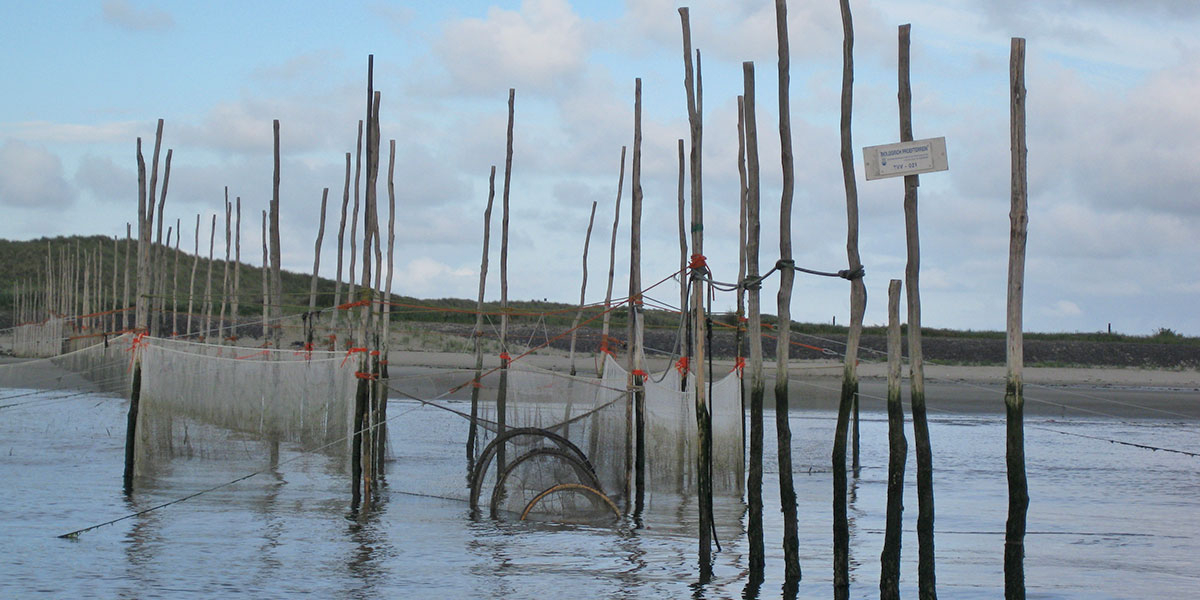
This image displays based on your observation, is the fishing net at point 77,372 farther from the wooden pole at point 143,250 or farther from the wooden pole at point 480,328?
the wooden pole at point 480,328

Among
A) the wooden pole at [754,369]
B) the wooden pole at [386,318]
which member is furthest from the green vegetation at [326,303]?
the wooden pole at [754,369]

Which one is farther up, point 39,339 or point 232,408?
point 39,339

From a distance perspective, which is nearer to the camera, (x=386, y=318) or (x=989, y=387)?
(x=386, y=318)

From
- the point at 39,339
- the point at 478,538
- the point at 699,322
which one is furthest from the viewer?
the point at 39,339

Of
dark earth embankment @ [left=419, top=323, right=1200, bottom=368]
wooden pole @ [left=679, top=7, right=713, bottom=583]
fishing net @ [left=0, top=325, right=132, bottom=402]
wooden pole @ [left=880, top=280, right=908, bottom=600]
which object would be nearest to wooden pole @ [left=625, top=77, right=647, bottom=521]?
wooden pole @ [left=679, top=7, right=713, bottom=583]

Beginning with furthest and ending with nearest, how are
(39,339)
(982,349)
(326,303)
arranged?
1. (326,303)
2. (982,349)
3. (39,339)

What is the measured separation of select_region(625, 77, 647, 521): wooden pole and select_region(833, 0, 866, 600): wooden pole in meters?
4.52

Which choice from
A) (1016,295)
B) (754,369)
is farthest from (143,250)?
(1016,295)

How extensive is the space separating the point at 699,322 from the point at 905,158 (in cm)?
259

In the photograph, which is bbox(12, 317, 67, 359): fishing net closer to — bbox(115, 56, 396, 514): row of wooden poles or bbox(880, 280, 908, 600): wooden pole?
bbox(115, 56, 396, 514): row of wooden poles

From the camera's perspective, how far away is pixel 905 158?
330 inches

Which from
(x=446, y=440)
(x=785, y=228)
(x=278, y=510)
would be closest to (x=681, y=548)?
(x=785, y=228)

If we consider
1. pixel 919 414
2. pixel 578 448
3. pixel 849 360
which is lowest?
pixel 578 448

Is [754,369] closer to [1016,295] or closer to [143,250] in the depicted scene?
[1016,295]
